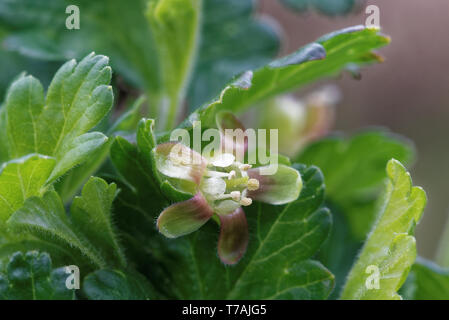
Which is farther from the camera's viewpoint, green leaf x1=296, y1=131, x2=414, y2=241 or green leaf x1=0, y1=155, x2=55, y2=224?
green leaf x1=296, y1=131, x2=414, y2=241

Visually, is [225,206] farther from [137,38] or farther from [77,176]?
[137,38]

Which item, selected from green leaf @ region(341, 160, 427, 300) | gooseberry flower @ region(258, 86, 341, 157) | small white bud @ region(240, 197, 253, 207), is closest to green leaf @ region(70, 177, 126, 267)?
small white bud @ region(240, 197, 253, 207)

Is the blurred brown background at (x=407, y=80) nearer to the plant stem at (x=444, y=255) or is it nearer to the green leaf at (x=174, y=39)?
the plant stem at (x=444, y=255)

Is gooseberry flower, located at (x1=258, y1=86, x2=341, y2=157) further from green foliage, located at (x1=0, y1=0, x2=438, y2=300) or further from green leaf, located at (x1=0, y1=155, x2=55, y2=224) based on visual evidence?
green leaf, located at (x1=0, y1=155, x2=55, y2=224)

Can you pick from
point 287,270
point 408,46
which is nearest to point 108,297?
point 287,270

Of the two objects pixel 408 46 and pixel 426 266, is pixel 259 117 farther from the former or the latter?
pixel 408 46

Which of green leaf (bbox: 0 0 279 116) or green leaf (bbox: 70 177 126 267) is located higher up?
green leaf (bbox: 0 0 279 116)
